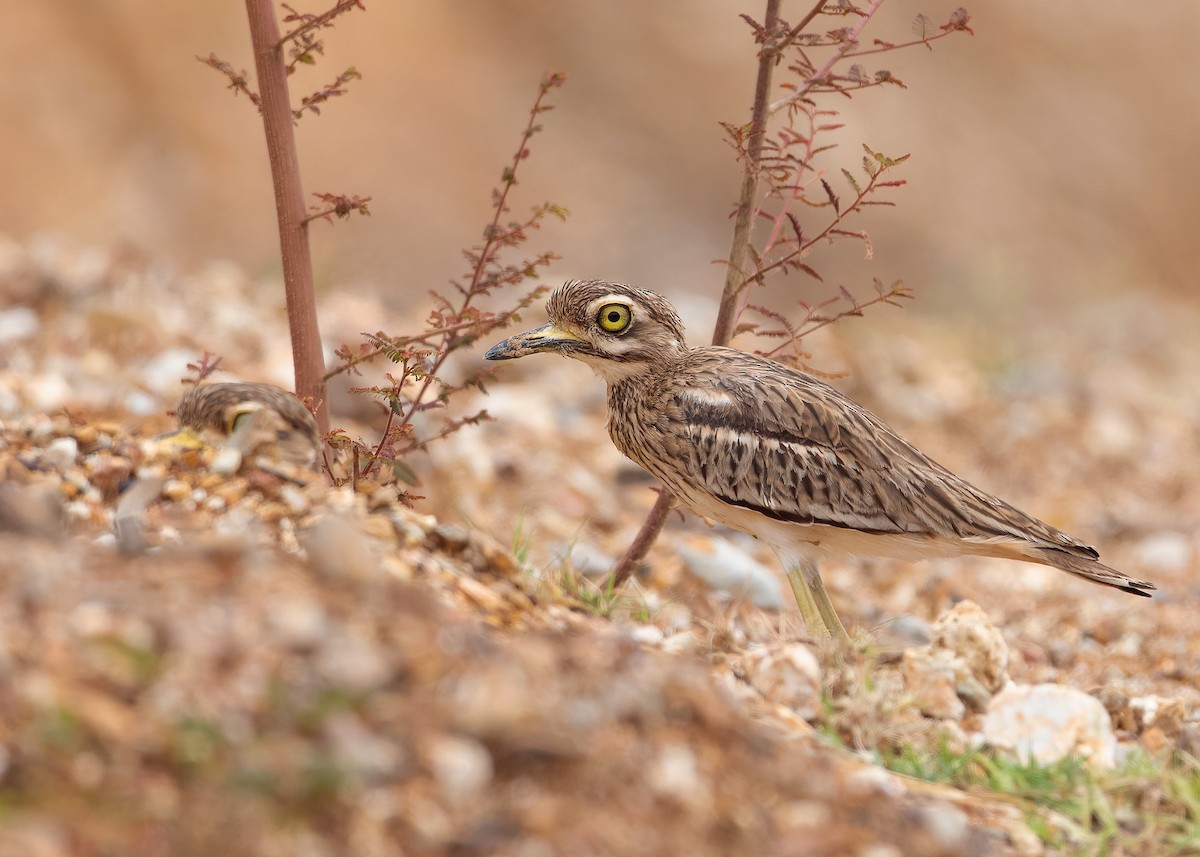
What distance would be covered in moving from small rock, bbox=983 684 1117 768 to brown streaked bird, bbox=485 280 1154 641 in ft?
1.84

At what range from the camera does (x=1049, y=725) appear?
3.06 meters

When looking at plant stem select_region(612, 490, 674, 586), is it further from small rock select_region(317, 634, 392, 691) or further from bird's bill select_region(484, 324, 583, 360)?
small rock select_region(317, 634, 392, 691)

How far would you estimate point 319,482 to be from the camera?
314 centimetres

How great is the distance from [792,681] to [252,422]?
1.52m

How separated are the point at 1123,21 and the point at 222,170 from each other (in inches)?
343

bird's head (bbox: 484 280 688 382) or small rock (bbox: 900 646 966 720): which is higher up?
bird's head (bbox: 484 280 688 382)

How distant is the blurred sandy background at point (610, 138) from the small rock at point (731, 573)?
4.70 m

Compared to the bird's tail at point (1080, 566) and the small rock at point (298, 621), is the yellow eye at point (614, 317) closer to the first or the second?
the bird's tail at point (1080, 566)

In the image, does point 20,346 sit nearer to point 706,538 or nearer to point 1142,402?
point 706,538

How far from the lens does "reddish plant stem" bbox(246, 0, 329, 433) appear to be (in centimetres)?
337

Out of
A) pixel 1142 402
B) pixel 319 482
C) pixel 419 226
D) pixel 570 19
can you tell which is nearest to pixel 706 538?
pixel 319 482

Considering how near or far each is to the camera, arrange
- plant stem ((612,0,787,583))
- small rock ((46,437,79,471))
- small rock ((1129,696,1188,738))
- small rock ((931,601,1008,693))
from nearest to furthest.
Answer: small rock ((46,437,79,471)), small rock ((1129,696,1188,738)), small rock ((931,601,1008,693)), plant stem ((612,0,787,583))

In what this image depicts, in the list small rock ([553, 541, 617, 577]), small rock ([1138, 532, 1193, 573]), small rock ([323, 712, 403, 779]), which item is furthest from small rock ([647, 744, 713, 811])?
small rock ([1138, 532, 1193, 573])

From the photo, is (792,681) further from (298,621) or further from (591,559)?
(591,559)
